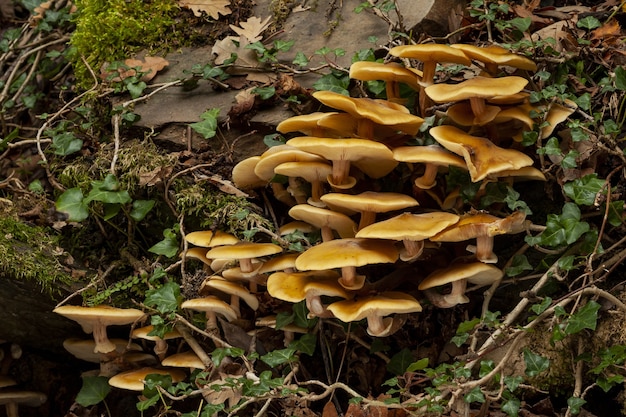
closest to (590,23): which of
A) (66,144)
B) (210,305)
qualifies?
(210,305)

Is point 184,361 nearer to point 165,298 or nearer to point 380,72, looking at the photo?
point 165,298

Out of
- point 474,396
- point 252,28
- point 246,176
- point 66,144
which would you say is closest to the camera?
point 474,396

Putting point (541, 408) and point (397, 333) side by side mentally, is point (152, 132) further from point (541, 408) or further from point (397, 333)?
point (541, 408)

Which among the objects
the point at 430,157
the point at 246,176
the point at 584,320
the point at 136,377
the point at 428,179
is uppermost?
the point at 430,157

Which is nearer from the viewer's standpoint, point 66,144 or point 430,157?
point 430,157

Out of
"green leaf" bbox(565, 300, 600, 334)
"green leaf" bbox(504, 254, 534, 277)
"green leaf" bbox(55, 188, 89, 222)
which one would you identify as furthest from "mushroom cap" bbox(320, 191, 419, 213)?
"green leaf" bbox(55, 188, 89, 222)

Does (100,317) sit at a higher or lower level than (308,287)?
lower

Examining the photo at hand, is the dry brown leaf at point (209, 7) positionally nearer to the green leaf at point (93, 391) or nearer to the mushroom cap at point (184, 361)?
the mushroom cap at point (184, 361)
